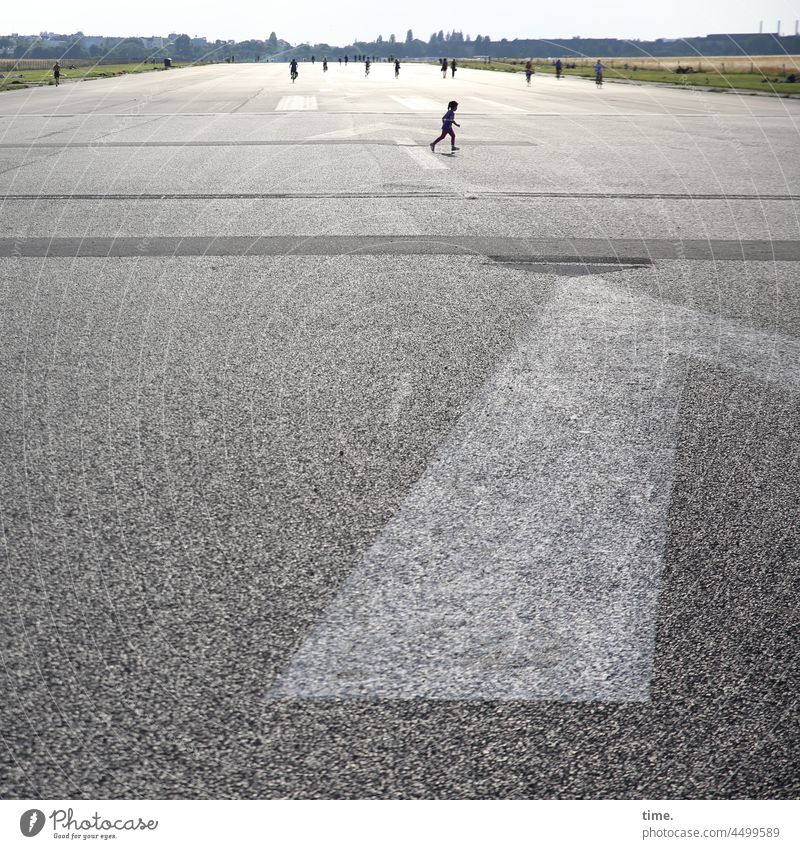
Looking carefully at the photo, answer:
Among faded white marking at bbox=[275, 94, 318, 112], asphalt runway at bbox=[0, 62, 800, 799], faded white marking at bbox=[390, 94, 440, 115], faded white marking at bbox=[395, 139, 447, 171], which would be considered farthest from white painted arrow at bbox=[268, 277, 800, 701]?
faded white marking at bbox=[275, 94, 318, 112]

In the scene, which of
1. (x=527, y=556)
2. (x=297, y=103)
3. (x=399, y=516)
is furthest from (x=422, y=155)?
(x=297, y=103)

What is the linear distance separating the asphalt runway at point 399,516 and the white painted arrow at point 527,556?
1 centimetres

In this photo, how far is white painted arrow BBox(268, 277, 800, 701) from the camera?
9.56 feet

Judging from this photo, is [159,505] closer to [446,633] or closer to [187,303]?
[446,633]

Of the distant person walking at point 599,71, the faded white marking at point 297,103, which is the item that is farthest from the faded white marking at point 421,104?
the distant person walking at point 599,71

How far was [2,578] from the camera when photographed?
342cm

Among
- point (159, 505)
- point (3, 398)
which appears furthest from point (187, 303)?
point (159, 505)

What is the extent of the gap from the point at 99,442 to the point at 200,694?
7.01 ft

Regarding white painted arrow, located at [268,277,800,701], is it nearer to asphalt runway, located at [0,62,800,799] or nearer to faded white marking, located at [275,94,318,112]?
asphalt runway, located at [0,62,800,799]

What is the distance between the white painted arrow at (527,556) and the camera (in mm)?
2914

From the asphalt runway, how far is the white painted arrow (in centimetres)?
1

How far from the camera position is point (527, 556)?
362 centimetres

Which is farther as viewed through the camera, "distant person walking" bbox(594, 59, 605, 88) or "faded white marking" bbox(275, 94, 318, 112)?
"distant person walking" bbox(594, 59, 605, 88)

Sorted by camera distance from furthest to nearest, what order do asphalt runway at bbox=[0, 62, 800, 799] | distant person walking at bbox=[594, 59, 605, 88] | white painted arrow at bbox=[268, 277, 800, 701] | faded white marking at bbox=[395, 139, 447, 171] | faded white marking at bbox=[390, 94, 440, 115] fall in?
distant person walking at bbox=[594, 59, 605, 88] → faded white marking at bbox=[390, 94, 440, 115] → faded white marking at bbox=[395, 139, 447, 171] → white painted arrow at bbox=[268, 277, 800, 701] → asphalt runway at bbox=[0, 62, 800, 799]
